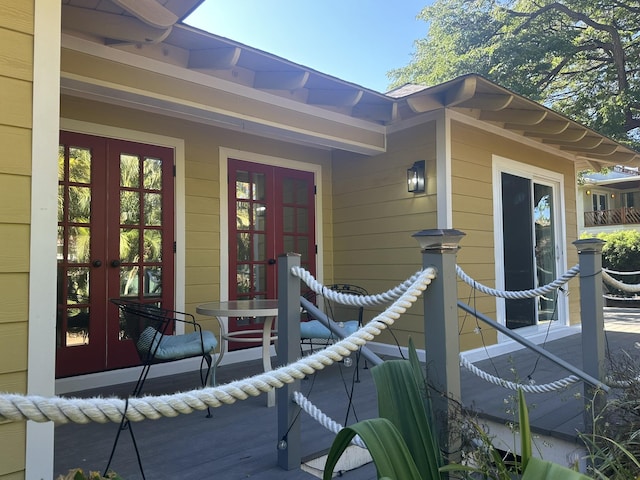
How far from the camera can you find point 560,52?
8656mm

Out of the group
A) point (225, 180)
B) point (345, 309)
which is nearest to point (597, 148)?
point (345, 309)

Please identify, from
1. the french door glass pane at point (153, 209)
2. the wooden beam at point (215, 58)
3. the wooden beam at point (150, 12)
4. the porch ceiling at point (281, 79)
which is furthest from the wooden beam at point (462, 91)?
the french door glass pane at point (153, 209)

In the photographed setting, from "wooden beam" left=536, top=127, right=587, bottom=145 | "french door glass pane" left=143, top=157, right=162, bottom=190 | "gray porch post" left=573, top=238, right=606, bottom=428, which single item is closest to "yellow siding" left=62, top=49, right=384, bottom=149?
"french door glass pane" left=143, top=157, right=162, bottom=190

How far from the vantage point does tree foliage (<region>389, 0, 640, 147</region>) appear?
28.0 feet

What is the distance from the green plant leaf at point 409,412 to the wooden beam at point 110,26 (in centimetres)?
228

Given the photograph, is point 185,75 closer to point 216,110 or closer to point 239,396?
point 216,110

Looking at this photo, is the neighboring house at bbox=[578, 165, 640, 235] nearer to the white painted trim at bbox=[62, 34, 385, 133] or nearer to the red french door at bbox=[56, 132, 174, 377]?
the white painted trim at bbox=[62, 34, 385, 133]

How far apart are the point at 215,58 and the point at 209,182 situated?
1426 mm

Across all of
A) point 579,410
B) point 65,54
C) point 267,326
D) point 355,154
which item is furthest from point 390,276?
point 65,54

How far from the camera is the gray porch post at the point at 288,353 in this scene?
2.00m

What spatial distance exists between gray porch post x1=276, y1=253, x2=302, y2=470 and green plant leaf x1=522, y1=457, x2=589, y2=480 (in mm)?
1211

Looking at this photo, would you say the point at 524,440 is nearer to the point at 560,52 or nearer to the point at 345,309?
the point at 345,309

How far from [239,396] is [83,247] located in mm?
2932

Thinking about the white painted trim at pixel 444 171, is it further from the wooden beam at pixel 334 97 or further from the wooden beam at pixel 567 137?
the wooden beam at pixel 567 137
